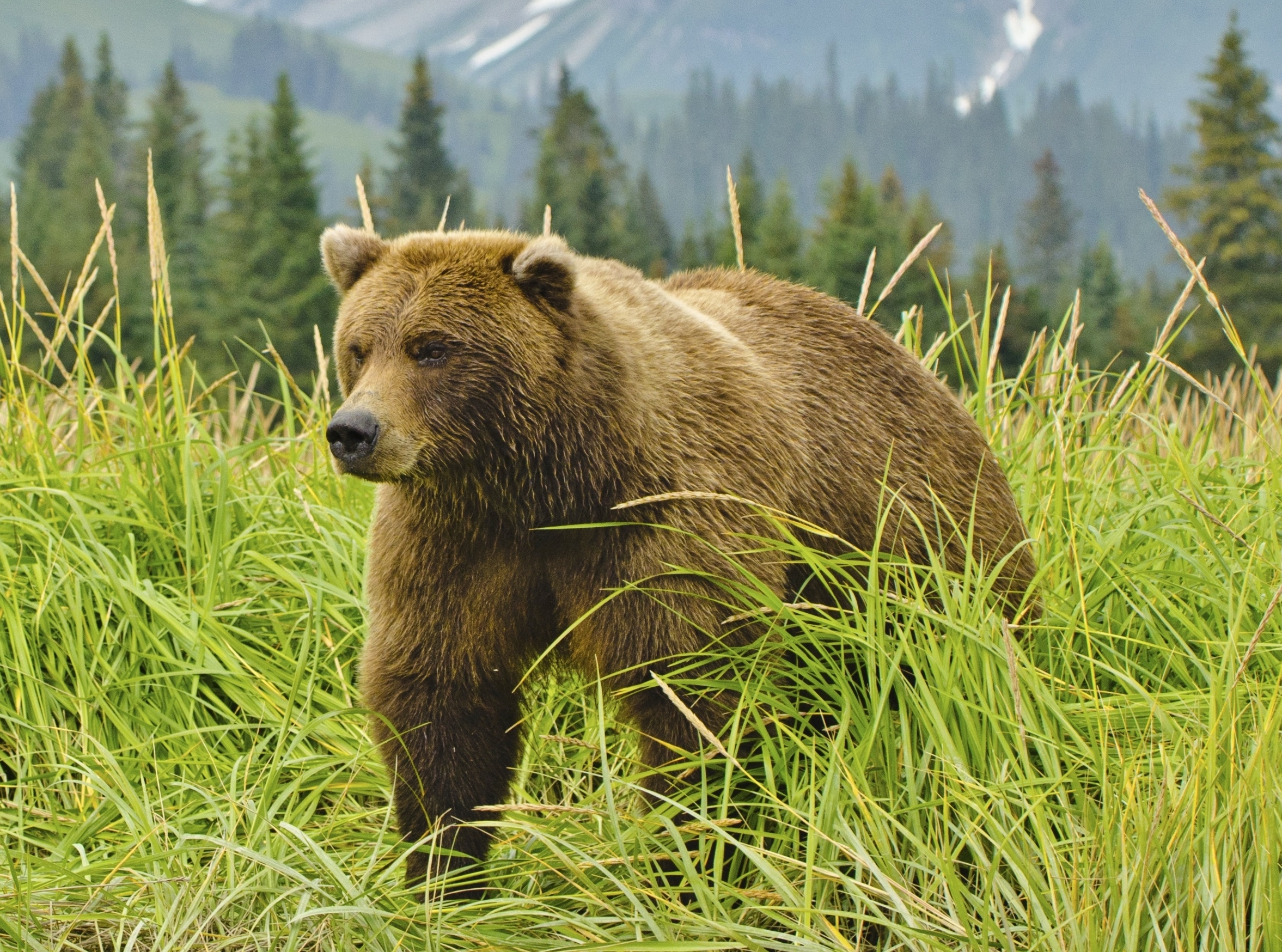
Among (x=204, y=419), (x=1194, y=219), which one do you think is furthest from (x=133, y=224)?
(x=204, y=419)

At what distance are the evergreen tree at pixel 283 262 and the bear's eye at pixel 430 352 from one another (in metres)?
60.1

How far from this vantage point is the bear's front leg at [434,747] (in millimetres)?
3566

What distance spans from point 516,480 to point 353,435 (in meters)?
0.45

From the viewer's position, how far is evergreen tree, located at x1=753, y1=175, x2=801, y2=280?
70375 millimetres

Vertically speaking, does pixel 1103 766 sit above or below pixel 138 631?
above

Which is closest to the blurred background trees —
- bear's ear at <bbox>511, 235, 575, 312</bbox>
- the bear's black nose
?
bear's ear at <bbox>511, 235, 575, 312</bbox>

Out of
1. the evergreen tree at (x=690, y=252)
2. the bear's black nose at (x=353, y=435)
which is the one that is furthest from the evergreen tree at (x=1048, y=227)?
the bear's black nose at (x=353, y=435)

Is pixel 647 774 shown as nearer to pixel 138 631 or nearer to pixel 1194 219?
pixel 138 631

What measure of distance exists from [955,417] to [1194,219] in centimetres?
5956

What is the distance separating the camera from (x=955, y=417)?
4.46m

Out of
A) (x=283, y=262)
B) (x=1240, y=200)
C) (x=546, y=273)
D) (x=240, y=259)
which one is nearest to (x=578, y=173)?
(x=240, y=259)

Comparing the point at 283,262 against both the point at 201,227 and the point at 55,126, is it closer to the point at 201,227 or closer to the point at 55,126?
the point at 201,227

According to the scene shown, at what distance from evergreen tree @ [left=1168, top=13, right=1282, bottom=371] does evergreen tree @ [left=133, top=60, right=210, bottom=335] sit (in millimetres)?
45574

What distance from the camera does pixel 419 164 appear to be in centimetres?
9375
